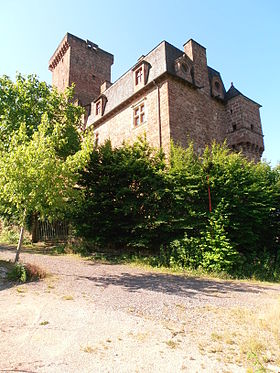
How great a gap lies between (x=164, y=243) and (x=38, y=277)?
6.22 meters

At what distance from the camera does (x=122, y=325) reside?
4199 millimetres

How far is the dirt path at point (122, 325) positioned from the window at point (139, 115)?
13.4 meters

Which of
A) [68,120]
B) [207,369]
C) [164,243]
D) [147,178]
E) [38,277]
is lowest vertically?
[207,369]

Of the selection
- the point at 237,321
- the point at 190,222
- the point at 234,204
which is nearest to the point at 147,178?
the point at 190,222

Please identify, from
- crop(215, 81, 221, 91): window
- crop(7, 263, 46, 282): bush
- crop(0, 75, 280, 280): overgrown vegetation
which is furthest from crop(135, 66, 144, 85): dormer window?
crop(7, 263, 46, 282): bush

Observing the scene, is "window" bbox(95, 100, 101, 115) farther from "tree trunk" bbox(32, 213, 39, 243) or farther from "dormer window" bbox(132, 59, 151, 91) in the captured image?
"tree trunk" bbox(32, 213, 39, 243)

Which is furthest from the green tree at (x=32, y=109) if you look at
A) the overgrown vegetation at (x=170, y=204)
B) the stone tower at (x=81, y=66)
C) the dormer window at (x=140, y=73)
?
the stone tower at (x=81, y=66)

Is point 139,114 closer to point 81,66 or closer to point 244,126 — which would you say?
point 244,126

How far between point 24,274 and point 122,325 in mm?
3829

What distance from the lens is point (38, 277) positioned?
278 inches

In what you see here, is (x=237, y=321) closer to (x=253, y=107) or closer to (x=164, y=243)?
(x=164, y=243)

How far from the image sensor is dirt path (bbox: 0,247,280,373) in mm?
3139

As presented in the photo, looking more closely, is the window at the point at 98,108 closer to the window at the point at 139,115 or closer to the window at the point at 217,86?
the window at the point at 139,115

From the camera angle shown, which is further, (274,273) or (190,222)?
(190,222)
